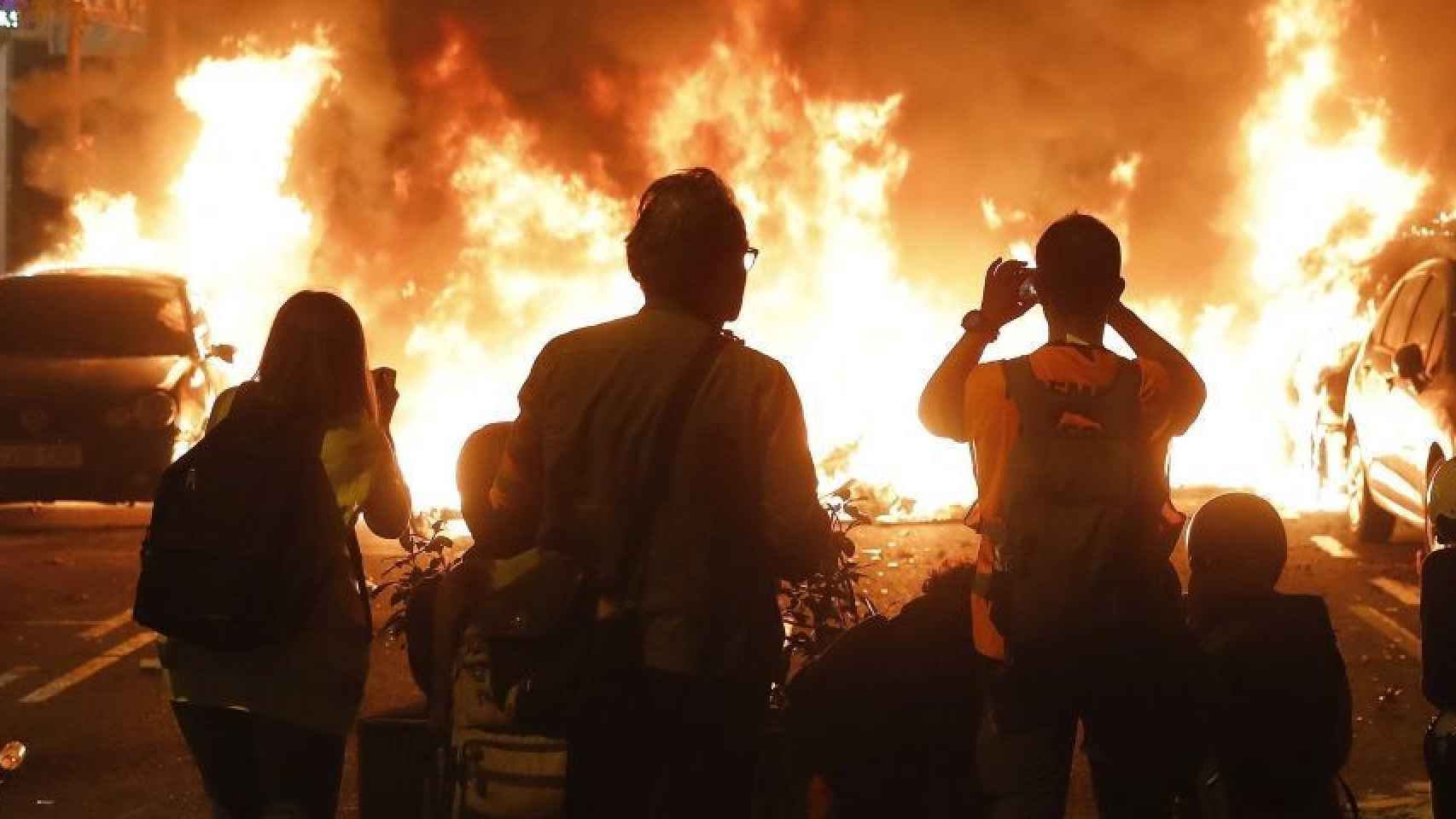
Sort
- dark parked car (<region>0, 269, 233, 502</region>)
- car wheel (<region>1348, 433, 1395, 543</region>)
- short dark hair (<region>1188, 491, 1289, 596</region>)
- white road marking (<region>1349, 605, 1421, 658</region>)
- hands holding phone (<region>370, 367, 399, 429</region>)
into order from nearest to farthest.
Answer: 1. short dark hair (<region>1188, 491, 1289, 596</region>)
2. hands holding phone (<region>370, 367, 399, 429</region>)
3. white road marking (<region>1349, 605, 1421, 658</region>)
4. car wheel (<region>1348, 433, 1395, 543</region>)
5. dark parked car (<region>0, 269, 233, 502</region>)

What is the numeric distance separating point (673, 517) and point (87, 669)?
636cm

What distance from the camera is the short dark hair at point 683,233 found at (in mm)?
3844

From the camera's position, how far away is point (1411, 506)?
11719 millimetres

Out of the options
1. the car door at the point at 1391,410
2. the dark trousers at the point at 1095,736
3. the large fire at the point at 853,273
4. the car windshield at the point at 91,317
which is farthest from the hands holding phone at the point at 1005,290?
the car windshield at the point at 91,317

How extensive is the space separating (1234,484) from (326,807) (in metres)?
12.7

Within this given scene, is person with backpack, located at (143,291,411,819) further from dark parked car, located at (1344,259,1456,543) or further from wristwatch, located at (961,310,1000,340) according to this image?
dark parked car, located at (1344,259,1456,543)

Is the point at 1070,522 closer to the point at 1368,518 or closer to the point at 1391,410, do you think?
the point at 1391,410

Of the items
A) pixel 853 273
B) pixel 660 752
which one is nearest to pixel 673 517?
pixel 660 752

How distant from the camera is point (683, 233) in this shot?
12.6 feet

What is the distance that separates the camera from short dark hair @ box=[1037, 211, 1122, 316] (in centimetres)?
436

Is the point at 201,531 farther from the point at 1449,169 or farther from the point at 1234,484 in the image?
the point at 1449,169

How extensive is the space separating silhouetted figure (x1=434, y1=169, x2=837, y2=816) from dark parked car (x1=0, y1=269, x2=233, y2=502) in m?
10.6

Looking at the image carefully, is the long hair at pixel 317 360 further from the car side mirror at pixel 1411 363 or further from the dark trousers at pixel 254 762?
the car side mirror at pixel 1411 363

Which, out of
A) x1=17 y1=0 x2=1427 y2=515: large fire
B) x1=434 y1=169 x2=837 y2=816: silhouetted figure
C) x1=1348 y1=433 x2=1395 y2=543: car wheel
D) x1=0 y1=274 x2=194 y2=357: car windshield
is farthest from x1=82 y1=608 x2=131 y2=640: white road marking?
x1=1348 y1=433 x2=1395 y2=543: car wheel
